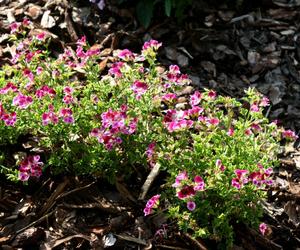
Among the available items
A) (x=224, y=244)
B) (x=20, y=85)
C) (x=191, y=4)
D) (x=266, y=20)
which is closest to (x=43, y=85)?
(x=20, y=85)

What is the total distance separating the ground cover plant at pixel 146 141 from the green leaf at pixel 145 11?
3.37 ft

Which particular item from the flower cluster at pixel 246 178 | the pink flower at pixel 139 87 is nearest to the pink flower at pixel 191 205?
the flower cluster at pixel 246 178

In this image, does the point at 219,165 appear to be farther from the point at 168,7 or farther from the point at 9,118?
the point at 168,7

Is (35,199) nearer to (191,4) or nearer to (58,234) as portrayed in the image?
(58,234)

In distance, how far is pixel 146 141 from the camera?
10.2ft

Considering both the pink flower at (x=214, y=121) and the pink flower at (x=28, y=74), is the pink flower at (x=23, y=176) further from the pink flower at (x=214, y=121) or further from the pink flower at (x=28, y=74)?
the pink flower at (x=214, y=121)

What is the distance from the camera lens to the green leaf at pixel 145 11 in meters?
4.32

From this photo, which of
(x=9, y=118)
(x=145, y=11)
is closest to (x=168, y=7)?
(x=145, y=11)

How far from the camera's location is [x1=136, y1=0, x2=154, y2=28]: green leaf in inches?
170

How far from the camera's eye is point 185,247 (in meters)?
2.98

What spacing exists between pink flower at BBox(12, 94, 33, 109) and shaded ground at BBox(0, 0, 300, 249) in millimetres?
498

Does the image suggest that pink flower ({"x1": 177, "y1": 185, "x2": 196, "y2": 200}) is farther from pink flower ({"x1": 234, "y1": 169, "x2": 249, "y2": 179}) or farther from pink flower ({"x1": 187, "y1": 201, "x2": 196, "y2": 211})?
pink flower ({"x1": 234, "y1": 169, "x2": 249, "y2": 179})

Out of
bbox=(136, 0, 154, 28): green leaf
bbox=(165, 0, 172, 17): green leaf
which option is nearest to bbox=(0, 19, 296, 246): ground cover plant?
bbox=(165, 0, 172, 17): green leaf

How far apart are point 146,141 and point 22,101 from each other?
681 mm
